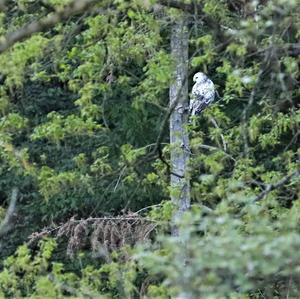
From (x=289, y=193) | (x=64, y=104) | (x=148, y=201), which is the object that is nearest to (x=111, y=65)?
(x=289, y=193)

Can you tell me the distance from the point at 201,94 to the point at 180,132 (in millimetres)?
975

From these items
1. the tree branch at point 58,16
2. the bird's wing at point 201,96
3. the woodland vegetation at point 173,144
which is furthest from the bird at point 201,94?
the tree branch at point 58,16

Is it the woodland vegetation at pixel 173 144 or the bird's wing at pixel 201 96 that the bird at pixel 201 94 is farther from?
the woodland vegetation at pixel 173 144

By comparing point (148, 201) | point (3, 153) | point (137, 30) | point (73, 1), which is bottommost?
point (148, 201)

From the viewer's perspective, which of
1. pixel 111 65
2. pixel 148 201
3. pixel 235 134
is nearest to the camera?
pixel 111 65

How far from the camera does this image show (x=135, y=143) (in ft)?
40.7

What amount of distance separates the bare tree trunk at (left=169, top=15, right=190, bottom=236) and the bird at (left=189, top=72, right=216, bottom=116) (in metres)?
0.13

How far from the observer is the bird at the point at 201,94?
8.84m

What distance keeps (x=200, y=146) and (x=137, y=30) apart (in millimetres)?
1126

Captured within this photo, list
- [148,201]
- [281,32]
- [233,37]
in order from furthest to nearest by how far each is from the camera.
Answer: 1. [148,201]
2. [281,32]
3. [233,37]

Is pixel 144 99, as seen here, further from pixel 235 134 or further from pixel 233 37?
pixel 233 37

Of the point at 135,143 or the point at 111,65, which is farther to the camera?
the point at 135,143

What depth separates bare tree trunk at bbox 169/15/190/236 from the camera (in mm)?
6974

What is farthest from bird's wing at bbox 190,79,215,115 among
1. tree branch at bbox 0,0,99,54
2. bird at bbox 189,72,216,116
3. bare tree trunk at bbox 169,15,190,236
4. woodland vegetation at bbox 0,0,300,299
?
tree branch at bbox 0,0,99,54
